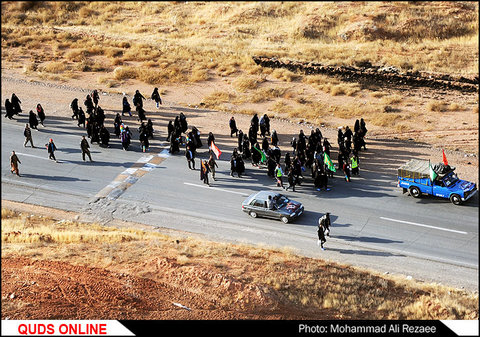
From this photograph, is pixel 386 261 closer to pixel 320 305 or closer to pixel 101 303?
pixel 320 305

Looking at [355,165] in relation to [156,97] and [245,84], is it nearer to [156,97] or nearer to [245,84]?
[156,97]

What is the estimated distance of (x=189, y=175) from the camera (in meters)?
28.5

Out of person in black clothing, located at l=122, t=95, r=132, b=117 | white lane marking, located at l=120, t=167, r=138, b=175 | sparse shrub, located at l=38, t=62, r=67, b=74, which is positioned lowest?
white lane marking, located at l=120, t=167, r=138, b=175

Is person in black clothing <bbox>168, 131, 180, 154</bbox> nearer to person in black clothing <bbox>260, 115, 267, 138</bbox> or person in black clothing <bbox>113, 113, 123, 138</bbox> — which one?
person in black clothing <bbox>113, 113, 123, 138</bbox>

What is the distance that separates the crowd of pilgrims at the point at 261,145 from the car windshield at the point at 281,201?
2146mm

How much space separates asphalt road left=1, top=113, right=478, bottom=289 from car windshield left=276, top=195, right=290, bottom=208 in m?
0.76

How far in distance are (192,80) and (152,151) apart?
12176 mm

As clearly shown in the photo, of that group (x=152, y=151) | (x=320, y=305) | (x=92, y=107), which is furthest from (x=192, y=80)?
(x=320, y=305)

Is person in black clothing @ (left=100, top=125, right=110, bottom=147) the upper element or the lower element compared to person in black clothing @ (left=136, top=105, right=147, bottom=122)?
lower

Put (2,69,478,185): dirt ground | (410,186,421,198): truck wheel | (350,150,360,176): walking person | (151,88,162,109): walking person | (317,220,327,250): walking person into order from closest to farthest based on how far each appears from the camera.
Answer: (317,220,327,250): walking person
(410,186,421,198): truck wheel
(350,150,360,176): walking person
(2,69,478,185): dirt ground
(151,88,162,109): walking person

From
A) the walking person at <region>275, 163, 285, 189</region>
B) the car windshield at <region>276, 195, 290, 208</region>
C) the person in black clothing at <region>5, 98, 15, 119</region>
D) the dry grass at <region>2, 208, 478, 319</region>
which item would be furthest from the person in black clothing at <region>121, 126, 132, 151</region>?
the car windshield at <region>276, 195, 290, 208</region>

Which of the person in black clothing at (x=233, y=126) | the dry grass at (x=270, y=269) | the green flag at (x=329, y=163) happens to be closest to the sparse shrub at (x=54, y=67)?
the person in black clothing at (x=233, y=126)

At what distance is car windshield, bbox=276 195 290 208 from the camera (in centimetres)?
2427

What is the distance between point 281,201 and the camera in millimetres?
24391
